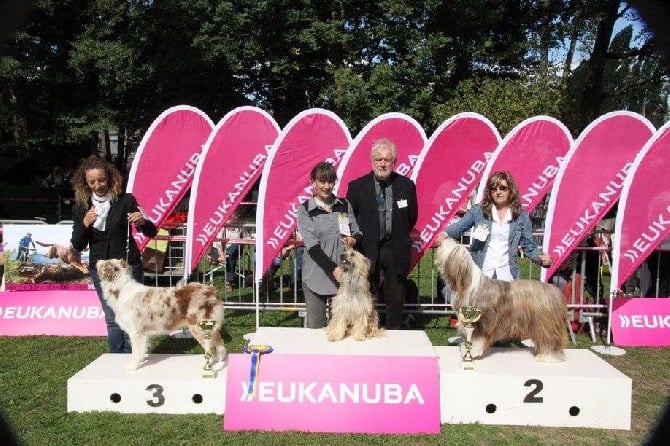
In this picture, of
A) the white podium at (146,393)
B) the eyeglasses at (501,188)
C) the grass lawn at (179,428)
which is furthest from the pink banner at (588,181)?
the white podium at (146,393)

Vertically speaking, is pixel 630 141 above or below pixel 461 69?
below

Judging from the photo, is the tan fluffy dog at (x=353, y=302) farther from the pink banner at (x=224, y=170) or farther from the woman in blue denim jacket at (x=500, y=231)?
the pink banner at (x=224, y=170)

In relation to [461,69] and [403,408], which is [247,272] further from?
[461,69]

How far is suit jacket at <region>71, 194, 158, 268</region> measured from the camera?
175 inches

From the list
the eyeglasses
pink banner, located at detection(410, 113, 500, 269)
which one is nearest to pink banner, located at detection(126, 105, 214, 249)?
pink banner, located at detection(410, 113, 500, 269)

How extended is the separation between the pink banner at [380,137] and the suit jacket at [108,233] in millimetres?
2264

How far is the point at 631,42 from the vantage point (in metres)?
16.8

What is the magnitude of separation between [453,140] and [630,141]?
1879 mm

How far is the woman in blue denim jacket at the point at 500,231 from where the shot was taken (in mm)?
4445

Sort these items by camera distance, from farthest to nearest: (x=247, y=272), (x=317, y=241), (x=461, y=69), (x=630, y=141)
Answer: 1. (x=461, y=69)
2. (x=247, y=272)
3. (x=630, y=141)
4. (x=317, y=241)

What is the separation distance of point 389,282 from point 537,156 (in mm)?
2393

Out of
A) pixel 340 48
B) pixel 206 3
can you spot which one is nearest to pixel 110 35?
pixel 206 3

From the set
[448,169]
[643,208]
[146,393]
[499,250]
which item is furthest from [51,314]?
[643,208]

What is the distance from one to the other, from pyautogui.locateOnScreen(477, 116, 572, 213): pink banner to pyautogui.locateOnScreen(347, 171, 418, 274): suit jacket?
1.42 metres
